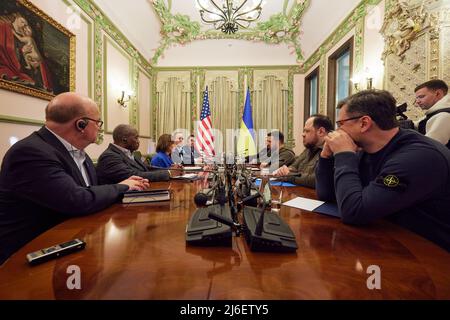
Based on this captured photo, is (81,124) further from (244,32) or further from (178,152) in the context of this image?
(244,32)

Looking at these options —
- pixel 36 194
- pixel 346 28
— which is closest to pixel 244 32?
pixel 346 28

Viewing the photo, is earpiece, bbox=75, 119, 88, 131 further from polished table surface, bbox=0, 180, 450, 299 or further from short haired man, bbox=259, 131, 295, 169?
short haired man, bbox=259, 131, 295, 169

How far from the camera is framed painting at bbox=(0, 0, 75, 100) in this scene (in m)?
2.03

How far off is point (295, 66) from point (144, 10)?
3.78 metres

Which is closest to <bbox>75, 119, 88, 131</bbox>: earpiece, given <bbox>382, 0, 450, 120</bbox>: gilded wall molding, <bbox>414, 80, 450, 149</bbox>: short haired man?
<bbox>414, 80, 450, 149</bbox>: short haired man

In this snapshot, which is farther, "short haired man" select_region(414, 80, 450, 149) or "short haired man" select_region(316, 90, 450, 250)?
"short haired man" select_region(414, 80, 450, 149)

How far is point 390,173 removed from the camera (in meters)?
0.89

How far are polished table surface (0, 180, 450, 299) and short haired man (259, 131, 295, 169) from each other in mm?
2546

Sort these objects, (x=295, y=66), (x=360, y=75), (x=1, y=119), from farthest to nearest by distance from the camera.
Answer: (x=295, y=66)
(x=360, y=75)
(x=1, y=119)

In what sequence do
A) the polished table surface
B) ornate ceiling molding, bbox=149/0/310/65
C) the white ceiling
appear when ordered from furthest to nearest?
1. ornate ceiling molding, bbox=149/0/310/65
2. the white ceiling
3. the polished table surface

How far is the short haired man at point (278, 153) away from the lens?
11.3 feet
